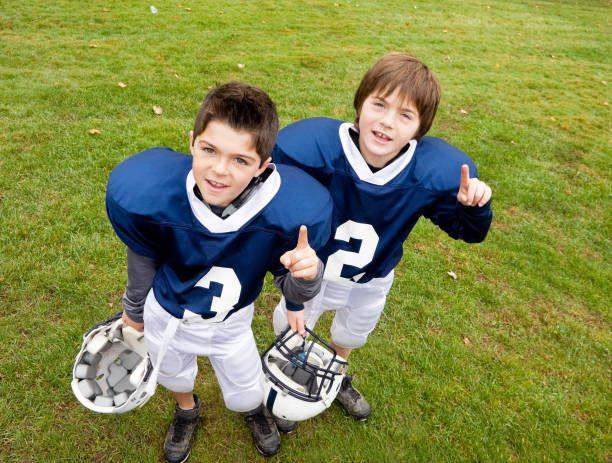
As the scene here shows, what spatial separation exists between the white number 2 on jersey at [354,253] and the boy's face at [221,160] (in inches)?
21.8

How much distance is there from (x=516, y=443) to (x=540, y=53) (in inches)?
364

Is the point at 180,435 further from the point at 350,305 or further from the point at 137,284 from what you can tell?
the point at 350,305

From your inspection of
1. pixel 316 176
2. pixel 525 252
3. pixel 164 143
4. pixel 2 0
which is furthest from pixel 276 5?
pixel 316 176

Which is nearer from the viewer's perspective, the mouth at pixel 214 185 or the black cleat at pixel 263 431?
the mouth at pixel 214 185

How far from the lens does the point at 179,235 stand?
1455mm

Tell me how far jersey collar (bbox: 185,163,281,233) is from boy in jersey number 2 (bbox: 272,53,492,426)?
11.9 inches

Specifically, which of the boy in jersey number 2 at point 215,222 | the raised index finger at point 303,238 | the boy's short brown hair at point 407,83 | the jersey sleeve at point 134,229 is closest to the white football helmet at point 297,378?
the boy in jersey number 2 at point 215,222

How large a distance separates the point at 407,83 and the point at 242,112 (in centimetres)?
71

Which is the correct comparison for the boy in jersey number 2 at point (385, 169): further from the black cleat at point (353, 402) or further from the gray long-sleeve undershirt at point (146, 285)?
the black cleat at point (353, 402)

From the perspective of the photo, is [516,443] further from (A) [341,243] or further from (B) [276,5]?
(B) [276,5]

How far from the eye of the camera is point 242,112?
1401 mm

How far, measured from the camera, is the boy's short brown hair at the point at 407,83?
170cm

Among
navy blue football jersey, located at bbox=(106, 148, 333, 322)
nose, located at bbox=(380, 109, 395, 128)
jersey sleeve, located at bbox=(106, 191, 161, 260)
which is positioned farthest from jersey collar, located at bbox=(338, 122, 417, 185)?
jersey sleeve, located at bbox=(106, 191, 161, 260)

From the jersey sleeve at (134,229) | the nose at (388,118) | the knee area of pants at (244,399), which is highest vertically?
the nose at (388,118)
